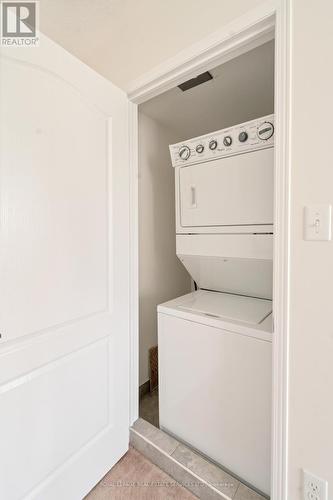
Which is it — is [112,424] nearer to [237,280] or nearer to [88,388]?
[88,388]

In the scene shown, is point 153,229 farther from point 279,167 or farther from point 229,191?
point 279,167

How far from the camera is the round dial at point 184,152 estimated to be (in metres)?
1.65

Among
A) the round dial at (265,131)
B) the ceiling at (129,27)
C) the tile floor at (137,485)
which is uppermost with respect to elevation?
the ceiling at (129,27)

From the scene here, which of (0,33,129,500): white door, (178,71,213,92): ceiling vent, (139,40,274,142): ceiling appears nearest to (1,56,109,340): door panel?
(0,33,129,500): white door

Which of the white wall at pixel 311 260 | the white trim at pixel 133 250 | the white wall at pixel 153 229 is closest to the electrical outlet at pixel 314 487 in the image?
the white wall at pixel 311 260

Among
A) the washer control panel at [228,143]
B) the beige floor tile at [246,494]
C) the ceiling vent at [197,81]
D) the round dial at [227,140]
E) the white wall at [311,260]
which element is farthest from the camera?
the ceiling vent at [197,81]

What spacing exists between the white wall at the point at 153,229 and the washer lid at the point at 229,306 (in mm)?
542

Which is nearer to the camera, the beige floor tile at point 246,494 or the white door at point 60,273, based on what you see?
the white door at point 60,273

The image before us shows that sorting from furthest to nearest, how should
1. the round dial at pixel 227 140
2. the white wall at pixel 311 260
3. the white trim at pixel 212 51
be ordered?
the round dial at pixel 227 140 → the white trim at pixel 212 51 → the white wall at pixel 311 260

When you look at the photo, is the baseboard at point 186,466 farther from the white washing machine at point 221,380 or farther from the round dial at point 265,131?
the round dial at point 265,131

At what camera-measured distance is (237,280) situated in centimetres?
176

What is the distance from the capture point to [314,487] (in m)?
0.98

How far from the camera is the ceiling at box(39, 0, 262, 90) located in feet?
4.00

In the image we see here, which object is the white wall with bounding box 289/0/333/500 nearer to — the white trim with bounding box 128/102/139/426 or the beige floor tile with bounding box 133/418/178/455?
the beige floor tile with bounding box 133/418/178/455
